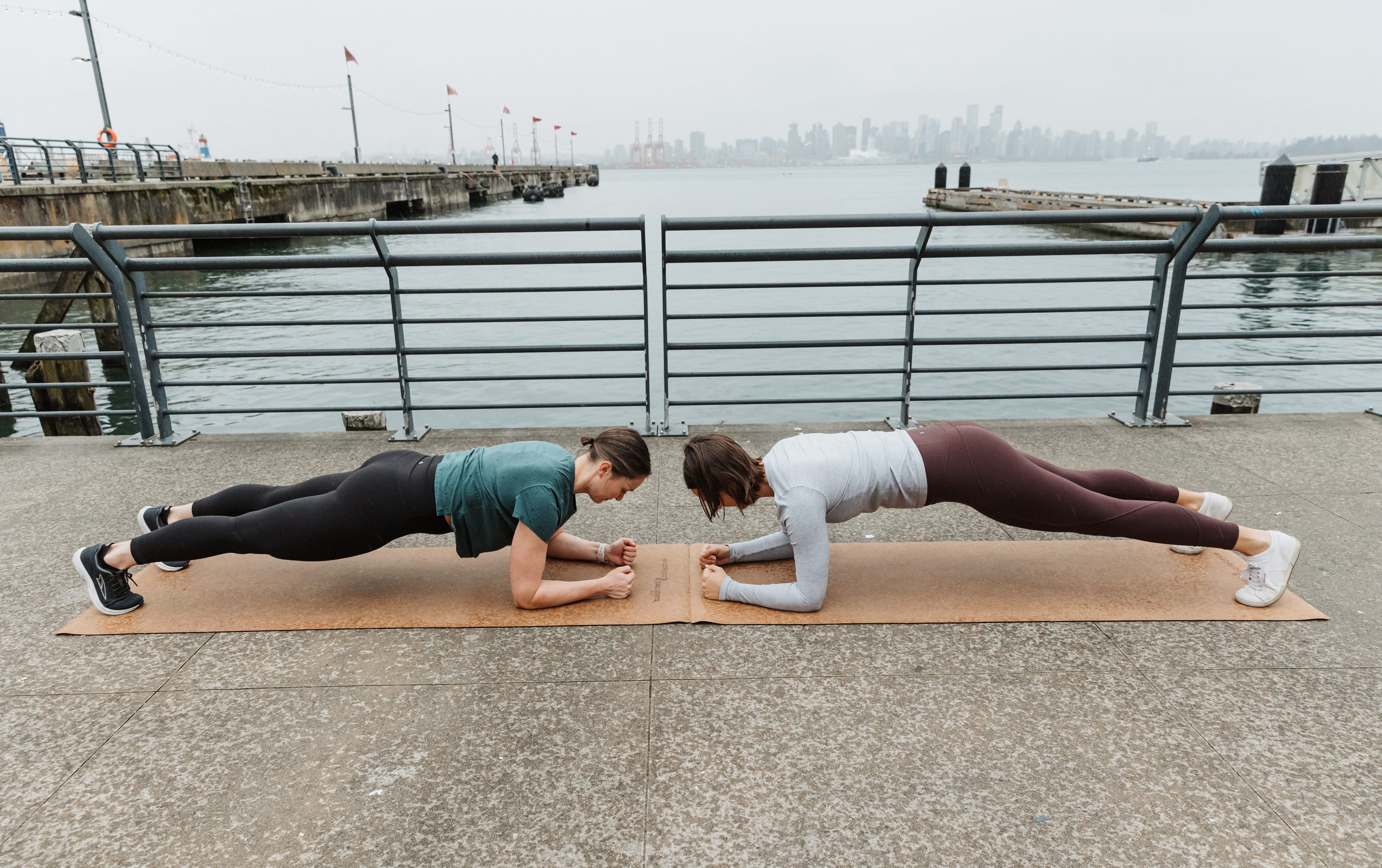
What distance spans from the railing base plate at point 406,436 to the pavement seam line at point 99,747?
245cm

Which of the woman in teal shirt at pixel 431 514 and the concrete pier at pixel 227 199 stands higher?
the concrete pier at pixel 227 199

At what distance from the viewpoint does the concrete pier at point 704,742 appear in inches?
82.6

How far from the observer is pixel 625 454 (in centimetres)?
304

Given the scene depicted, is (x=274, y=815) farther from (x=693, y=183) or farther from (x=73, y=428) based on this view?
(x=693, y=183)

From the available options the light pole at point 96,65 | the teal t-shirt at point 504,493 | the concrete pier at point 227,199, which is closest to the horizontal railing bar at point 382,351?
the teal t-shirt at point 504,493

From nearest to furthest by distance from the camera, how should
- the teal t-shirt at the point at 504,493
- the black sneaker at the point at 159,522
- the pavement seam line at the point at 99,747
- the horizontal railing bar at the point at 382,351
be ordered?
the pavement seam line at the point at 99,747 < the teal t-shirt at the point at 504,493 < the black sneaker at the point at 159,522 < the horizontal railing bar at the point at 382,351

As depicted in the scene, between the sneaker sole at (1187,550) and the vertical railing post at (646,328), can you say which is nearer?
the sneaker sole at (1187,550)

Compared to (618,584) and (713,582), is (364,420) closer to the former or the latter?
(618,584)

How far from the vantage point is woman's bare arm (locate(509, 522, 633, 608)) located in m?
3.08

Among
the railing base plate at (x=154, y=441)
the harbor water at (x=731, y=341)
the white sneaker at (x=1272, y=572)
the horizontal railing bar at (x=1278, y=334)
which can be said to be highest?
the horizontal railing bar at (x=1278, y=334)

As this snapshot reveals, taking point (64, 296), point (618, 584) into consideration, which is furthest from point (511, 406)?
point (64, 296)

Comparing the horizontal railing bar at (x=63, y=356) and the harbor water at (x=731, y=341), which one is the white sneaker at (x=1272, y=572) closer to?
the harbor water at (x=731, y=341)

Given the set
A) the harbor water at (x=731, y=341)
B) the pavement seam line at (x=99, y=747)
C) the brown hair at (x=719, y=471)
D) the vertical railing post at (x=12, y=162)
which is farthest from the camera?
the vertical railing post at (x=12, y=162)

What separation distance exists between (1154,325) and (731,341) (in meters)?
7.81
